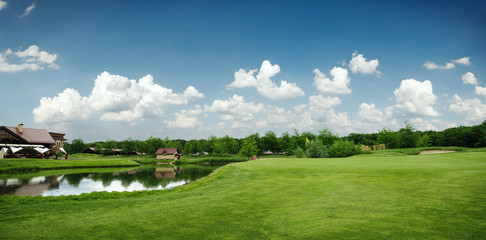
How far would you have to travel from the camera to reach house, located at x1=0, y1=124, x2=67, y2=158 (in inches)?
2151

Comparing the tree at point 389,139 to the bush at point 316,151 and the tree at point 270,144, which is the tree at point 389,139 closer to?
the bush at point 316,151

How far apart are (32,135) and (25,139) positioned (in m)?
3.27

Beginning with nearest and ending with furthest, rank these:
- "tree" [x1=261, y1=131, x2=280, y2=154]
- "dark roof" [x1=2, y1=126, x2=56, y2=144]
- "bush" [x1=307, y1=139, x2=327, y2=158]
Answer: "bush" [x1=307, y1=139, x2=327, y2=158] < "dark roof" [x1=2, y1=126, x2=56, y2=144] < "tree" [x1=261, y1=131, x2=280, y2=154]

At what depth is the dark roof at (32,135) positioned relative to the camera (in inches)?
2268

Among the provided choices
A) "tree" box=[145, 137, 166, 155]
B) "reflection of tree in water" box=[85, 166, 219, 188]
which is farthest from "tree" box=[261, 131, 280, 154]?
"reflection of tree in water" box=[85, 166, 219, 188]

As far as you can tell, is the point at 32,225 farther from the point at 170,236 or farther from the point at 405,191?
the point at 405,191

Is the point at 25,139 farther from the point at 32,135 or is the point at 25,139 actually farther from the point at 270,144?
the point at 270,144

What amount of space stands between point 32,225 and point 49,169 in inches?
1637

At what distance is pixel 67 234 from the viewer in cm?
621

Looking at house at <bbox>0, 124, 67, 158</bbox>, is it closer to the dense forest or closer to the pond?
the pond

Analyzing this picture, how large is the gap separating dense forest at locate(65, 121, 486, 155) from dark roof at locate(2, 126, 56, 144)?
169ft

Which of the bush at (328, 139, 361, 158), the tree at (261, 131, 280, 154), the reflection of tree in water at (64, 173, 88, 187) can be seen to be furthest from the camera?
the tree at (261, 131, 280, 154)

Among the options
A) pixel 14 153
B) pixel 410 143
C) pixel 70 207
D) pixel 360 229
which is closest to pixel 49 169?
pixel 14 153

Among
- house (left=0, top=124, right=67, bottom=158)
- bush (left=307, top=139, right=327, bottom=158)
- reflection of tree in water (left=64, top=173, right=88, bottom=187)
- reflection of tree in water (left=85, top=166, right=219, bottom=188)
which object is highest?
house (left=0, top=124, right=67, bottom=158)
